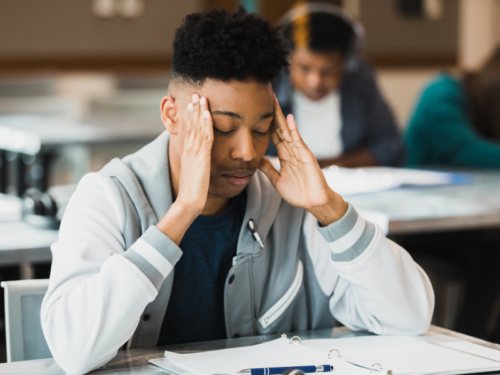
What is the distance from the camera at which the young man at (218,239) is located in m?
0.89

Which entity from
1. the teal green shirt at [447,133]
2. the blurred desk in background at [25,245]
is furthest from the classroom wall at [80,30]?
the blurred desk in background at [25,245]

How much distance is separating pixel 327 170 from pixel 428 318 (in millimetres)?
1377

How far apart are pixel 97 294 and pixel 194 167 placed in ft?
0.83

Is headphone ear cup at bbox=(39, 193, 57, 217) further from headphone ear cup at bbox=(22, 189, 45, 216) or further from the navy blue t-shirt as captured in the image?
the navy blue t-shirt

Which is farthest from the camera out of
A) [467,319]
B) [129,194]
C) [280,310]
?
[467,319]

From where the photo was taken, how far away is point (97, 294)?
2.88ft

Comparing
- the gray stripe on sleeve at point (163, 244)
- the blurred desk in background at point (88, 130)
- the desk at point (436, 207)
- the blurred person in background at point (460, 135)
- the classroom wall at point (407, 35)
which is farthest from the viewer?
the classroom wall at point (407, 35)

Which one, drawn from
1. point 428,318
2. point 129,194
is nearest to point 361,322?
point 428,318

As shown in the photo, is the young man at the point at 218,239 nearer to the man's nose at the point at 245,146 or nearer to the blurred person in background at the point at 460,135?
the man's nose at the point at 245,146

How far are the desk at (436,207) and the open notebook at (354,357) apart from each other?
711 mm

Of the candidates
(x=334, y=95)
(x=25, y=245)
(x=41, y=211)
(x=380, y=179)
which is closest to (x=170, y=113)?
(x=25, y=245)

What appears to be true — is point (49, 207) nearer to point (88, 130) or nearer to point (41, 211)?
point (41, 211)

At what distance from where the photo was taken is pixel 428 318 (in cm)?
105

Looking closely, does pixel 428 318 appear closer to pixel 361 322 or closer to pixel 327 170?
pixel 361 322
